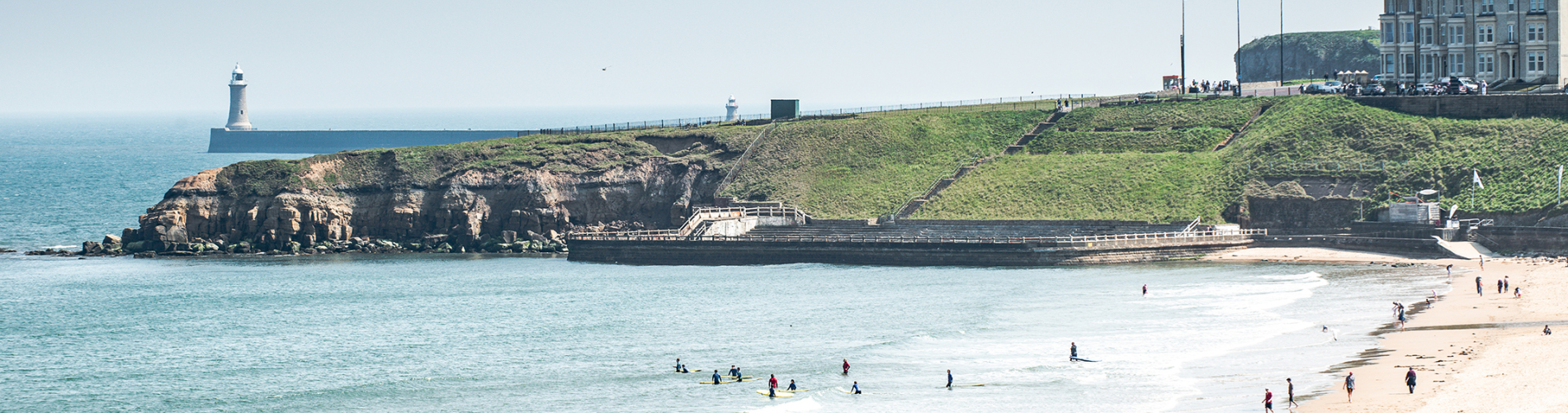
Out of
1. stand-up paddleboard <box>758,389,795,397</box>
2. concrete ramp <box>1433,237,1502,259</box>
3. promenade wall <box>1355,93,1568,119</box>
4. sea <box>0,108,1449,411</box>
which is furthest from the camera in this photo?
promenade wall <box>1355,93,1568,119</box>

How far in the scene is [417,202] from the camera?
106 meters

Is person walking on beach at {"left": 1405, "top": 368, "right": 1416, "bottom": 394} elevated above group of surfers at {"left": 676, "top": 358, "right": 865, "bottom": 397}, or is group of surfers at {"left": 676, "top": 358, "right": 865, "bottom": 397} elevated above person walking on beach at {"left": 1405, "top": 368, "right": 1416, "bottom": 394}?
person walking on beach at {"left": 1405, "top": 368, "right": 1416, "bottom": 394}

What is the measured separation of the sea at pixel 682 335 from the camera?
168 ft

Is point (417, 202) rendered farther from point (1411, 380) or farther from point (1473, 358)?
point (1411, 380)

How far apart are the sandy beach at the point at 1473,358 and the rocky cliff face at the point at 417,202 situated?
5441 centimetres

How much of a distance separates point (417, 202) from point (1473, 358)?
74086 mm

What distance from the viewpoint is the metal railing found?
82688mm

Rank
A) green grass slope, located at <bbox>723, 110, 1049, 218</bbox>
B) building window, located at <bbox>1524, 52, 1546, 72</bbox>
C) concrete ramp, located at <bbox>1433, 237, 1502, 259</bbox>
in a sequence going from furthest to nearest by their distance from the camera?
green grass slope, located at <bbox>723, 110, 1049, 218</bbox> < building window, located at <bbox>1524, 52, 1546, 72</bbox> < concrete ramp, located at <bbox>1433, 237, 1502, 259</bbox>

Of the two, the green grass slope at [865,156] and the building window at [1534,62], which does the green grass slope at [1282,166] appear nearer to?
the green grass slope at [865,156]

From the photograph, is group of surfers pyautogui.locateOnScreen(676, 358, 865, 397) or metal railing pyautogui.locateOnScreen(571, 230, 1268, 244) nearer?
group of surfers pyautogui.locateOnScreen(676, 358, 865, 397)

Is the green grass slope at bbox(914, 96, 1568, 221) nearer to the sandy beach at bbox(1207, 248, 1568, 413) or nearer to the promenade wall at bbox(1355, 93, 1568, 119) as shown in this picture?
the promenade wall at bbox(1355, 93, 1568, 119)

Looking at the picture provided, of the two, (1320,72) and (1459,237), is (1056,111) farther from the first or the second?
(1320,72)

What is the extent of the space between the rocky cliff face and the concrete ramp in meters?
48.1

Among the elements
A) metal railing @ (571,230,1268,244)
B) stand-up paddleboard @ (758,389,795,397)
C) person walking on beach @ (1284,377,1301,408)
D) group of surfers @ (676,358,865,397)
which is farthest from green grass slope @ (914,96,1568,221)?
stand-up paddleboard @ (758,389,795,397)
